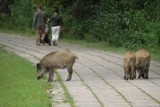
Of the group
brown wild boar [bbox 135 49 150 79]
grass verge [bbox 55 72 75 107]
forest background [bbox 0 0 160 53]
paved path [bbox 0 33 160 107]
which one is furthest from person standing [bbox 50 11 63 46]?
brown wild boar [bbox 135 49 150 79]

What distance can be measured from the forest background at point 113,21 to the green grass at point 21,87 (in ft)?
27.0

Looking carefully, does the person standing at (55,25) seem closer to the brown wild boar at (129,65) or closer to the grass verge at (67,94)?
the grass verge at (67,94)

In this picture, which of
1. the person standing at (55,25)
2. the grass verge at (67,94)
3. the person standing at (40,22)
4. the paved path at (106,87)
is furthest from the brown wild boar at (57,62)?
the person standing at (55,25)

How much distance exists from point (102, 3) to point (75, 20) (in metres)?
4.50

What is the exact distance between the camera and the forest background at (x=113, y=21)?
91.4ft

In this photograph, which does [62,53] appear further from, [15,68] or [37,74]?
[15,68]

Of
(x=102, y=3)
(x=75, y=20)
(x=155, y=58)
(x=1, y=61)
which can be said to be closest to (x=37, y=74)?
(x=1, y=61)

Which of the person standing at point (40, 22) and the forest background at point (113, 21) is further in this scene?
the person standing at point (40, 22)

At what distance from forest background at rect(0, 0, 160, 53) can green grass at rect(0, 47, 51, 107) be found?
8.21 metres

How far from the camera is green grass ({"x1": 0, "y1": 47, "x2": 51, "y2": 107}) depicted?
1204cm

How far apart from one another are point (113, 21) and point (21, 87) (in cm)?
1727

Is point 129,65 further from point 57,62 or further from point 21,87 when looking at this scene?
point 21,87

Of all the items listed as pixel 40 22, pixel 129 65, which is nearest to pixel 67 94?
pixel 129 65

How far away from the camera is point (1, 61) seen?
70.1 ft
